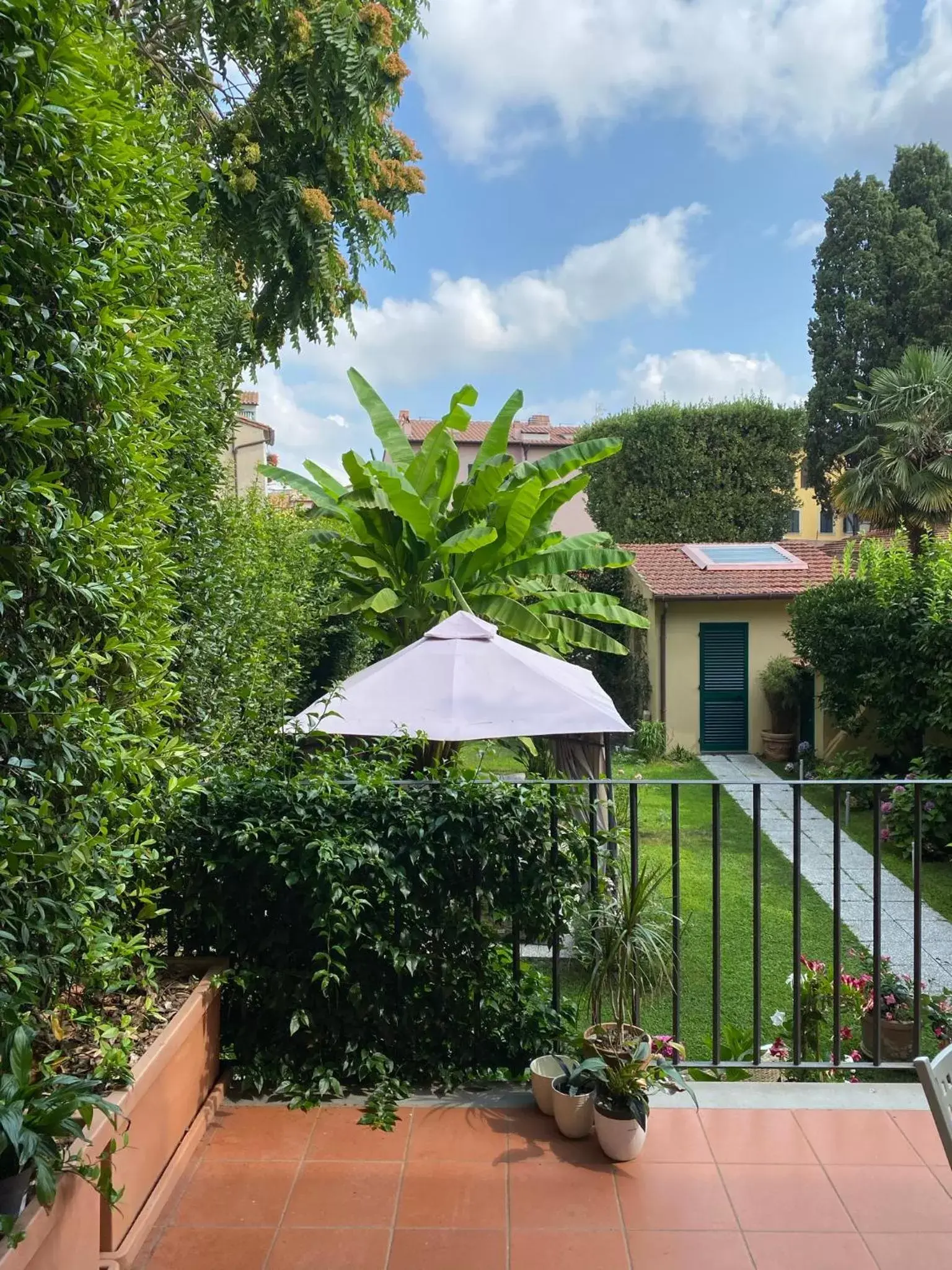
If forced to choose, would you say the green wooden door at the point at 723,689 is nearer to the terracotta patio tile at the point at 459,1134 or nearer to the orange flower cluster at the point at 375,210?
the orange flower cluster at the point at 375,210

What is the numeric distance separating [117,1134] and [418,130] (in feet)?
36.4

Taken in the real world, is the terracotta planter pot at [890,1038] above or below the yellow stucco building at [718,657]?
below

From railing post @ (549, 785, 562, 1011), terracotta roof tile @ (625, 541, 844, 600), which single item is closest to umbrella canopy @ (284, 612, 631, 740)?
railing post @ (549, 785, 562, 1011)

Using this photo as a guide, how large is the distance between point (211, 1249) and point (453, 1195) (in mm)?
716

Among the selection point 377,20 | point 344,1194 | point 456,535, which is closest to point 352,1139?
point 344,1194

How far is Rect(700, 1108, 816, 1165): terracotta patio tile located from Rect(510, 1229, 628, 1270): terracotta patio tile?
57 centimetres

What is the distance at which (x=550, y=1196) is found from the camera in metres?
2.71

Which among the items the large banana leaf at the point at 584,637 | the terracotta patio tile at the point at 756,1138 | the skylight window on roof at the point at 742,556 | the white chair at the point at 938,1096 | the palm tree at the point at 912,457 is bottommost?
the terracotta patio tile at the point at 756,1138

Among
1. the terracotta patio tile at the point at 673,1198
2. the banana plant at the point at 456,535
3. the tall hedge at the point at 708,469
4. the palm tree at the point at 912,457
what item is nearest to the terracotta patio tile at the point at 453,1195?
the terracotta patio tile at the point at 673,1198

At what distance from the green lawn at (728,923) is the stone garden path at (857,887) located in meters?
0.24

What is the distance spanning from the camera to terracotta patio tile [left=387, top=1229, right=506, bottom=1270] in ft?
7.91

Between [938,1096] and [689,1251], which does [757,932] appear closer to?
[689,1251]

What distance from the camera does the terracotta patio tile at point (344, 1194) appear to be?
2.61 meters

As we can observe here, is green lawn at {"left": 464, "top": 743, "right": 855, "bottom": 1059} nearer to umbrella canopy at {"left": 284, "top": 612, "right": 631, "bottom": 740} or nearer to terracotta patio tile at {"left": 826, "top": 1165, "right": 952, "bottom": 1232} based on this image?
umbrella canopy at {"left": 284, "top": 612, "right": 631, "bottom": 740}
